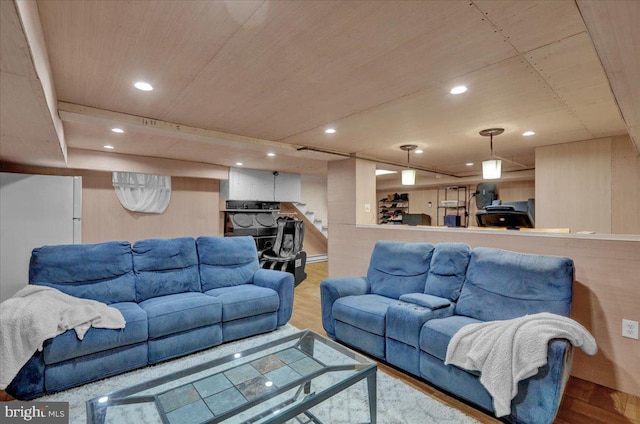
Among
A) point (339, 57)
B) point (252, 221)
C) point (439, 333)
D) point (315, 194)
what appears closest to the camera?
point (339, 57)

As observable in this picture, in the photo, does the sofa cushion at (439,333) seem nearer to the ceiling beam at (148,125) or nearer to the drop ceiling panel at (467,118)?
the drop ceiling panel at (467,118)

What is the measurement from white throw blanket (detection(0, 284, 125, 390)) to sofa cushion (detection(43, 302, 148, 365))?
1.6 inches

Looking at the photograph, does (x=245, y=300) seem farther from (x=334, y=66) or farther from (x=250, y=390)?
(x=334, y=66)

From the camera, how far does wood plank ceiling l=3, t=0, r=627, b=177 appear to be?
1.46 meters

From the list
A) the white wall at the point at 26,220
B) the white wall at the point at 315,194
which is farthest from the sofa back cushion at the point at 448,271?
the white wall at the point at 315,194

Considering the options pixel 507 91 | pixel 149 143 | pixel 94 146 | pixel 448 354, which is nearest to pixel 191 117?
pixel 149 143

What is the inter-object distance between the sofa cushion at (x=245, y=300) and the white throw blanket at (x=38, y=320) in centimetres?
85

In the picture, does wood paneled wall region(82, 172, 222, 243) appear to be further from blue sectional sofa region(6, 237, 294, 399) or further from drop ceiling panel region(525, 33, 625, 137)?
drop ceiling panel region(525, 33, 625, 137)

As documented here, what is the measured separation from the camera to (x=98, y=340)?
221 cm

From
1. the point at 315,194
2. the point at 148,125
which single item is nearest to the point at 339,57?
the point at 148,125

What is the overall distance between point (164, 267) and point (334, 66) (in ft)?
8.45

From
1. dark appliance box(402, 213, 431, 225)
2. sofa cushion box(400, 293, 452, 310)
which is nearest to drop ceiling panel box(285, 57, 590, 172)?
dark appliance box(402, 213, 431, 225)

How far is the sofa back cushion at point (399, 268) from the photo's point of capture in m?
2.91

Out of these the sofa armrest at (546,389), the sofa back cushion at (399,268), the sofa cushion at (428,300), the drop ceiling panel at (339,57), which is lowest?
the sofa armrest at (546,389)
